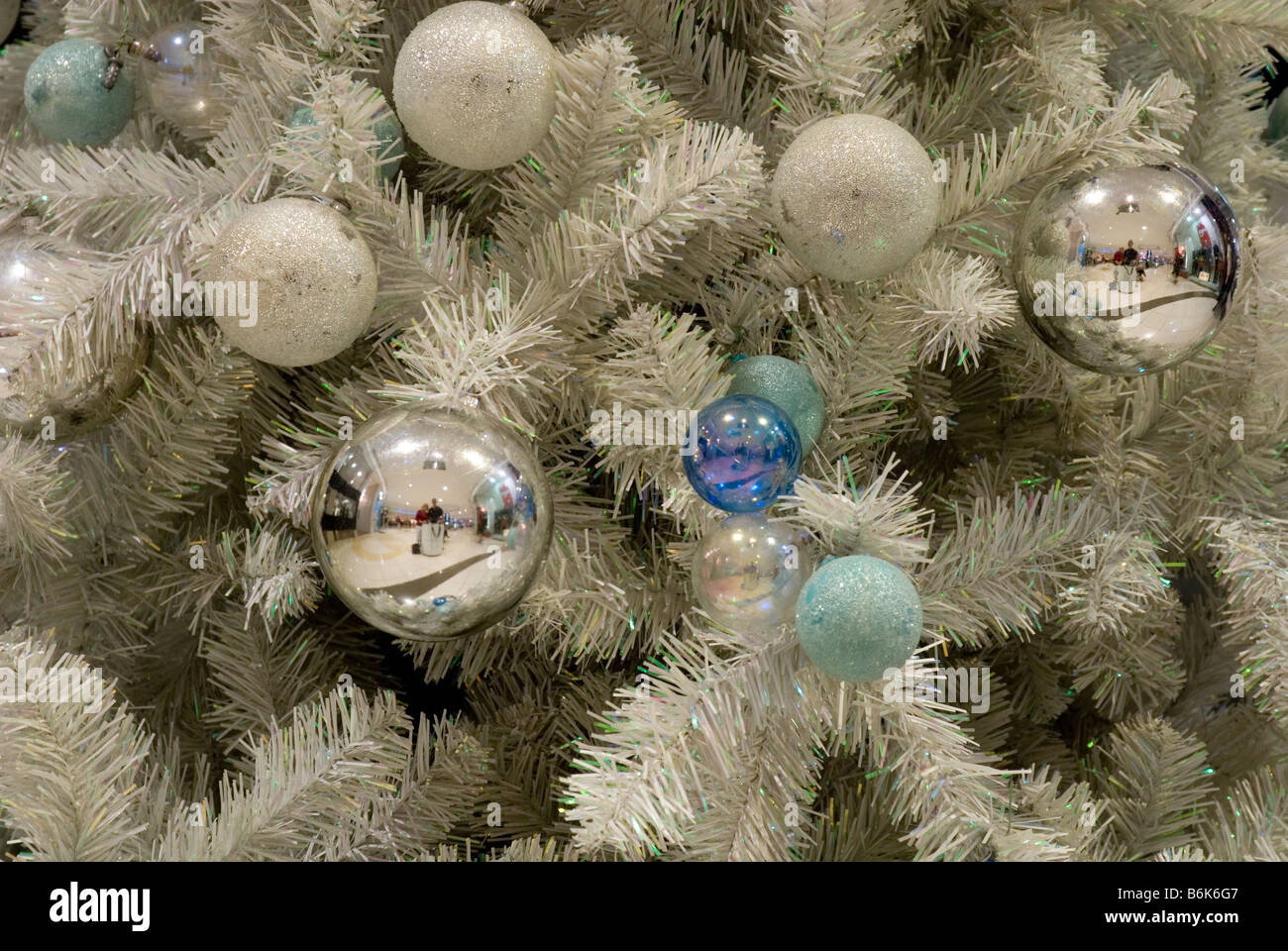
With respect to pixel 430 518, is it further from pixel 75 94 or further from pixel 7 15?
pixel 7 15

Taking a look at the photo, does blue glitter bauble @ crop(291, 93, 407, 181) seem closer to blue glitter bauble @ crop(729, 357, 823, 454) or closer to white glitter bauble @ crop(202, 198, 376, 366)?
white glitter bauble @ crop(202, 198, 376, 366)

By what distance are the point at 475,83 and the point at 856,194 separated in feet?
0.72

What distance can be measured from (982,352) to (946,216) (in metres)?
0.15

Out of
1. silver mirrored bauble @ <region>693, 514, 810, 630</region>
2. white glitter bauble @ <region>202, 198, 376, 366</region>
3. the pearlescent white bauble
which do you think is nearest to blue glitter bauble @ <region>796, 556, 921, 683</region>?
silver mirrored bauble @ <region>693, 514, 810, 630</region>

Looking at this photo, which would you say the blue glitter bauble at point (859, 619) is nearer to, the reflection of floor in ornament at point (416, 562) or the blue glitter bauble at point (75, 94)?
the reflection of floor in ornament at point (416, 562)

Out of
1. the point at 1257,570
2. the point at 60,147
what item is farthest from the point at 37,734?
the point at 1257,570

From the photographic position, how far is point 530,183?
69 cm

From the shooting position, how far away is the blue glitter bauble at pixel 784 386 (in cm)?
67

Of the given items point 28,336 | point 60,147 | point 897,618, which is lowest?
point 897,618

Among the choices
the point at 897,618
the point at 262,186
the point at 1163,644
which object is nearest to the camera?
the point at 897,618

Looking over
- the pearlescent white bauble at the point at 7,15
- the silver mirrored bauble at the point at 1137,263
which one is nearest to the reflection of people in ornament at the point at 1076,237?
the silver mirrored bauble at the point at 1137,263

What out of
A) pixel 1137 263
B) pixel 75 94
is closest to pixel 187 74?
pixel 75 94

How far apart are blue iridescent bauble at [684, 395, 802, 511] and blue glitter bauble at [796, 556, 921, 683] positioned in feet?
0.25

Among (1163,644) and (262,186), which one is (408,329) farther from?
(1163,644)
